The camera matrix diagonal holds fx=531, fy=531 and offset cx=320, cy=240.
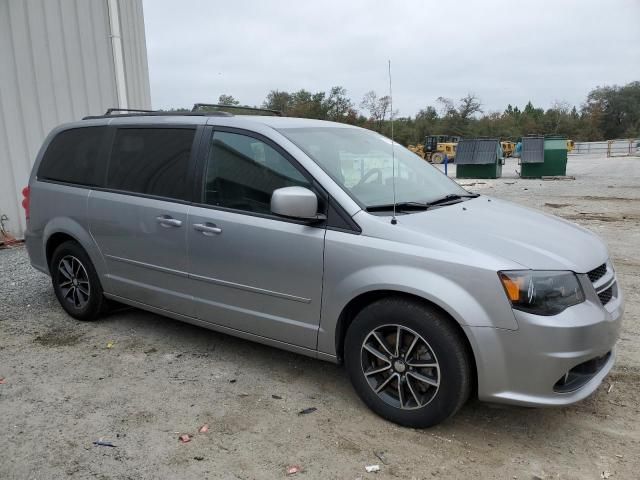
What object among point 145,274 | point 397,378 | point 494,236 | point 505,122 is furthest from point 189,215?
point 505,122

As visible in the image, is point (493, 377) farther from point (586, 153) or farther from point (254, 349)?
point (586, 153)

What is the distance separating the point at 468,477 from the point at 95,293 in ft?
11.2

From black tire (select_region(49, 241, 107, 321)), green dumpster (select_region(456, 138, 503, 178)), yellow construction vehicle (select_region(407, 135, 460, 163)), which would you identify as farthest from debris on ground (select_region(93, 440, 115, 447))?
yellow construction vehicle (select_region(407, 135, 460, 163))

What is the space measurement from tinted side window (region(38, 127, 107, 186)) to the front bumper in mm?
3357

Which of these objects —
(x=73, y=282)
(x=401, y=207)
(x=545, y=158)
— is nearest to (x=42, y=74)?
(x=73, y=282)

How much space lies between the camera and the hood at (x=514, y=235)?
108 inches

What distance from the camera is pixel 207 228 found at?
3.59 meters

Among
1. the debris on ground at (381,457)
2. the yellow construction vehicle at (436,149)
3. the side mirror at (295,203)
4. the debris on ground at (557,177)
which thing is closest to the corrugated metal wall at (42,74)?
the side mirror at (295,203)

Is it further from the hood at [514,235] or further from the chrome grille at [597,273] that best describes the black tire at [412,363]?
the chrome grille at [597,273]

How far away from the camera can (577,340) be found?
261 centimetres

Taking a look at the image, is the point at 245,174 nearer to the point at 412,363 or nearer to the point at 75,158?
the point at 412,363

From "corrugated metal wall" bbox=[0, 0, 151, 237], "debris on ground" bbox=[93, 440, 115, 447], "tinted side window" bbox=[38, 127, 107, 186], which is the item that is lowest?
"debris on ground" bbox=[93, 440, 115, 447]

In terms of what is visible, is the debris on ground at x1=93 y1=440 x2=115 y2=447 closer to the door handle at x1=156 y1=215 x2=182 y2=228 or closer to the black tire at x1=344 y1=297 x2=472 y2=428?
the black tire at x1=344 y1=297 x2=472 y2=428

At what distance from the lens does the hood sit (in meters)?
2.75
